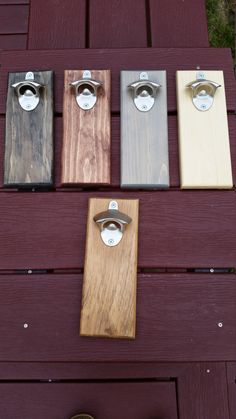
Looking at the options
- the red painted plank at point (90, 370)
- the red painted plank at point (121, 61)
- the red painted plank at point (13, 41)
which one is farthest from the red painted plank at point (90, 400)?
the red painted plank at point (13, 41)

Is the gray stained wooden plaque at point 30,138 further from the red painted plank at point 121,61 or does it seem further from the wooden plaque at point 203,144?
the wooden plaque at point 203,144

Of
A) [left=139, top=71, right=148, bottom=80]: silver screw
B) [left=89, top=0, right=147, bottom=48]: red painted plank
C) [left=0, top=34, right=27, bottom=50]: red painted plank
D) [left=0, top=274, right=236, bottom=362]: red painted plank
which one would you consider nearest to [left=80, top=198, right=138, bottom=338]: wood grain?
[left=0, top=274, right=236, bottom=362]: red painted plank

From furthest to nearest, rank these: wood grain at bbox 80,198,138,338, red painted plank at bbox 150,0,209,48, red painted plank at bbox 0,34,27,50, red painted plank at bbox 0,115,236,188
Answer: red painted plank at bbox 0,34,27,50, red painted plank at bbox 150,0,209,48, red painted plank at bbox 0,115,236,188, wood grain at bbox 80,198,138,338

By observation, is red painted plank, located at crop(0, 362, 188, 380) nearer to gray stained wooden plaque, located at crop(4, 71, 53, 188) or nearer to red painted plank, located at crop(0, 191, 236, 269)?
red painted plank, located at crop(0, 191, 236, 269)

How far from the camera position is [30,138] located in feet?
3.56

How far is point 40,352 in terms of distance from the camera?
101 cm

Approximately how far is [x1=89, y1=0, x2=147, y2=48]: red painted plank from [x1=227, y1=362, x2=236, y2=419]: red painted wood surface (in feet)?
3.03

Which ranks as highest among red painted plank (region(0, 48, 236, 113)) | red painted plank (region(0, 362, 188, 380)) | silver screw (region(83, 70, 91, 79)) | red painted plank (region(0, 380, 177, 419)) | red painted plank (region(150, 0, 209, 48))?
red painted plank (region(150, 0, 209, 48))

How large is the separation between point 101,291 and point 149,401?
296mm

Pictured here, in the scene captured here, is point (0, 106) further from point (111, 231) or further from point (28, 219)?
point (111, 231)

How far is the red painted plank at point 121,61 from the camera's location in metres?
1.17

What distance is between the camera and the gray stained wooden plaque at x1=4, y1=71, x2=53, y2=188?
1063 millimetres

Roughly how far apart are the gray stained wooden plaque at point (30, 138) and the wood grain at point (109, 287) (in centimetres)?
21

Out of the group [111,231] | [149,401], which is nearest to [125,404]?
[149,401]
